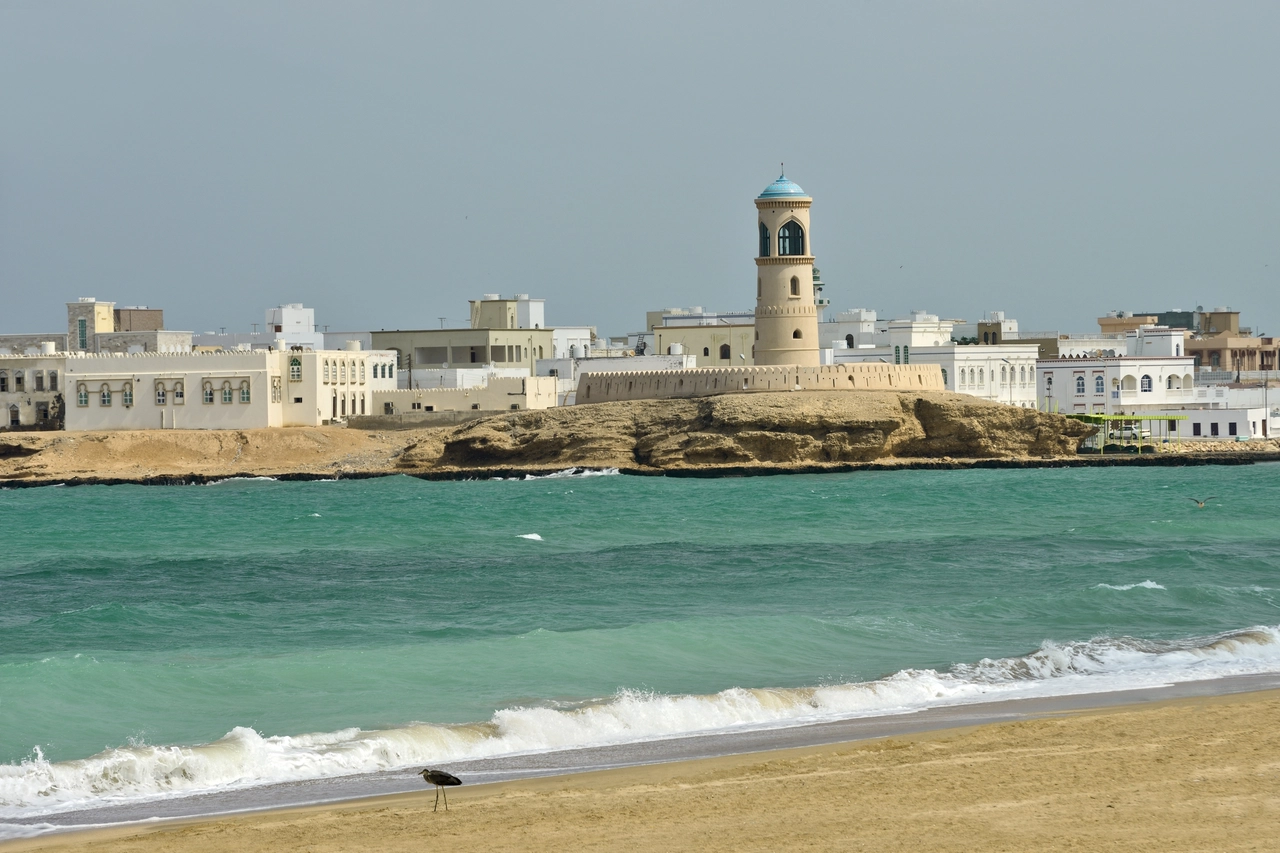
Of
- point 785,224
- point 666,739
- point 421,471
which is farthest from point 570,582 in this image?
point 785,224

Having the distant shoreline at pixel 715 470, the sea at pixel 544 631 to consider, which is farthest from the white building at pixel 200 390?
the sea at pixel 544 631

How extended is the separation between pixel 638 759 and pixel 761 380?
48.5 metres

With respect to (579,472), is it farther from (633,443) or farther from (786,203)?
(786,203)

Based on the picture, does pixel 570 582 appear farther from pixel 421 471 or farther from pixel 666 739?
pixel 421 471

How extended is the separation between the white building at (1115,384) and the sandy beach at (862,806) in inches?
2358

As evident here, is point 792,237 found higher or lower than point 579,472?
higher

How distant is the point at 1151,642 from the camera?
20.2 metres

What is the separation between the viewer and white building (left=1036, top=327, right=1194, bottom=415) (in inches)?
2847

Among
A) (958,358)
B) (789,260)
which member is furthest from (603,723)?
(958,358)

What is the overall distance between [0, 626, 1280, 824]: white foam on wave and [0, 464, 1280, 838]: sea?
0.04m

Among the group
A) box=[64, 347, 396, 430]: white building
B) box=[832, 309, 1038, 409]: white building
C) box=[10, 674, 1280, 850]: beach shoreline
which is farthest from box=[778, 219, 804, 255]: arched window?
box=[10, 674, 1280, 850]: beach shoreline

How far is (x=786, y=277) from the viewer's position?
64.1m

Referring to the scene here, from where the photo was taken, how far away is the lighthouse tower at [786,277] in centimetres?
6425

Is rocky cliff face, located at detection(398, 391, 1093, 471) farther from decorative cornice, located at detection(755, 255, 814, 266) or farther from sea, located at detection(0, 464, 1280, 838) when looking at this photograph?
sea, located at detection(0, 464, 1280, 838)
